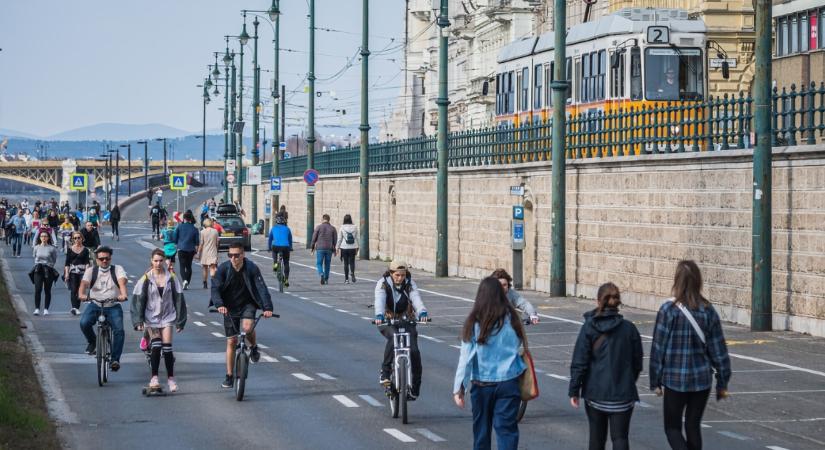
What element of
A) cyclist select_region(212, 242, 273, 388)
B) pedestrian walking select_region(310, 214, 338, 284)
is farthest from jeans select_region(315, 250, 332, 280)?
cyclist select_region(212, 242, 273, 388)

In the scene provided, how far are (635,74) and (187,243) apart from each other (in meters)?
10.6

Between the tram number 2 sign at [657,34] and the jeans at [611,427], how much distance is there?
25038 mm

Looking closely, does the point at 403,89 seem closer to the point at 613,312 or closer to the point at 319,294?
the point at 319,294

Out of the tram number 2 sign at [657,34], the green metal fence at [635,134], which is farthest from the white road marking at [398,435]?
the tram number 2 sign at [657,34]

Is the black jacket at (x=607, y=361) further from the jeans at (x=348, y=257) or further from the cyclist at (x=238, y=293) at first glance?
the jeans at (x=348, y=257)

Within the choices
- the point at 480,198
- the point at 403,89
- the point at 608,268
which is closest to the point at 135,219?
the point at 403,89

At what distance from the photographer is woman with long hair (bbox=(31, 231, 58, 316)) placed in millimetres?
28562

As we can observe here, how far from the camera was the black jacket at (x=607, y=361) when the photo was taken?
10125 mm

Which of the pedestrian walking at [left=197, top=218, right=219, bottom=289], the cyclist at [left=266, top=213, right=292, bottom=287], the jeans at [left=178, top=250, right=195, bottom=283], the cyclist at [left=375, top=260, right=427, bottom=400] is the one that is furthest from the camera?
the jeans at [left=178, top=250, right=195, bottom=283]

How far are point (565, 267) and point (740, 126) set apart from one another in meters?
8.01

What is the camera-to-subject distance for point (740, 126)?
2475 cm

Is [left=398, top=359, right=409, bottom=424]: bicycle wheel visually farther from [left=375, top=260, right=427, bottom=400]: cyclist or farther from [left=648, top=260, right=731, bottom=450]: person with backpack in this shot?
[left=648, top=260, right=731, bottom=450]: person with backpack

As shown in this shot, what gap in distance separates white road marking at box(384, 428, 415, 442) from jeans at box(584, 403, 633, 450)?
3.47 meters

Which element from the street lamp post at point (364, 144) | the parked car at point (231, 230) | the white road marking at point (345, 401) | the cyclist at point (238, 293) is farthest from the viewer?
the parked car at point (231, 230)
